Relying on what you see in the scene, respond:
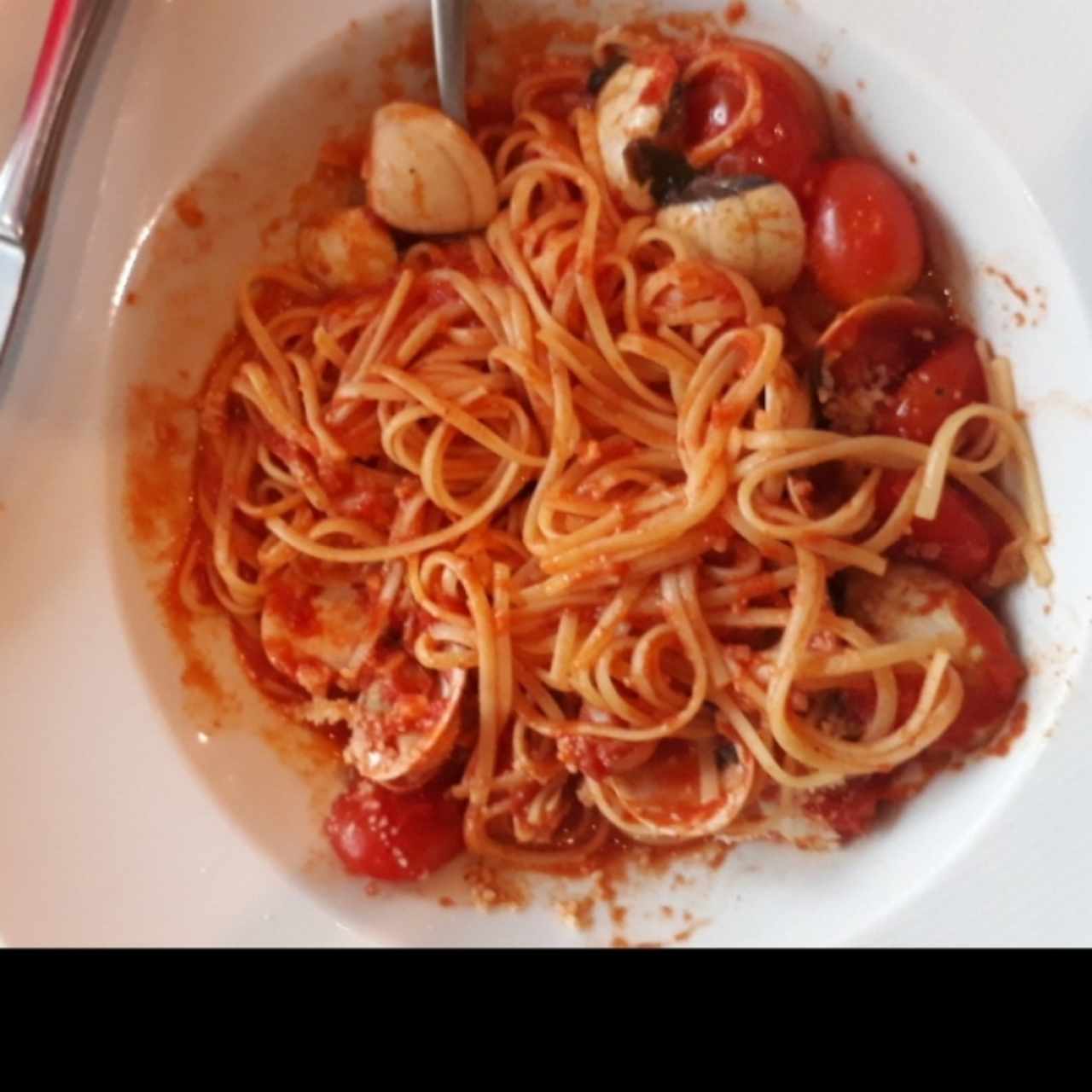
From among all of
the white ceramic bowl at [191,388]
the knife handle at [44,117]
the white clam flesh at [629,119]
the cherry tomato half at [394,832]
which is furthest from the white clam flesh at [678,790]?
the knife handle at [44,117]

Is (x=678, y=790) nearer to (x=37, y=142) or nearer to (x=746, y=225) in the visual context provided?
(x=746, y=225)

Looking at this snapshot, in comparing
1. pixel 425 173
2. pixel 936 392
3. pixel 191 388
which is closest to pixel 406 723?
pixel 191 388

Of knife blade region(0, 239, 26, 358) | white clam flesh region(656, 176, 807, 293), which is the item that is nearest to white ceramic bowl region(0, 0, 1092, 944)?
knife blade region(0, 239, 26, 358)

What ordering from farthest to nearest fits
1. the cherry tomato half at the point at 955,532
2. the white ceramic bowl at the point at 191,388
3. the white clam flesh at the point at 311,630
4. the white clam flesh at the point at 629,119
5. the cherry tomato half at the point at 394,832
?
the white clam flesh at the point at 311,630
the cherry tomato half at the point at 394,832
the white clam flesh at the point at 629,119
the cherry tomato half at the point at 955,532
the white ceramic bowl at the point at 191,388

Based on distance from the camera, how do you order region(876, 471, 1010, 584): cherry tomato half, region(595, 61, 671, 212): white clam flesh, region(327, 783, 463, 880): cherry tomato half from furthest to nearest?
1. region(327, 783, 463, 880): cherry tomato half
2. region(595, 61, 671, 212): white clam flesh
3. region(876, 471, 1010, 584): cherry tomato half

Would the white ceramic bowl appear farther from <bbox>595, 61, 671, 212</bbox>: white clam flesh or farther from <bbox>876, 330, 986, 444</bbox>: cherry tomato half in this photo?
<bbox>595, 61, 671, 212</bbox>: white clam flesh

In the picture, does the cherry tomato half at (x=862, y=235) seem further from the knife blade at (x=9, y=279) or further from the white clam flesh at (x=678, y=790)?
the knife blade at (x=9, y=279)
